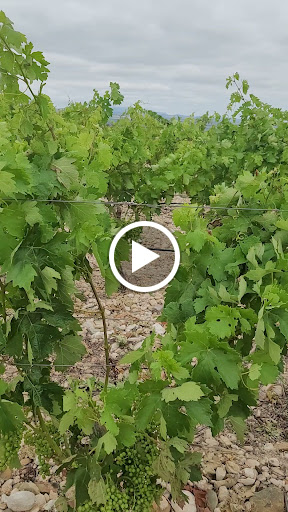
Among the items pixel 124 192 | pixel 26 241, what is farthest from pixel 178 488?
pixel 124 192

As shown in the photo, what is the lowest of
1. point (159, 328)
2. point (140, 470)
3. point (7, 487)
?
point (7, 487)

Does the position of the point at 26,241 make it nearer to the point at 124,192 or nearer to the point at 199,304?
the point at 199,304

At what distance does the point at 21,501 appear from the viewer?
2699mm

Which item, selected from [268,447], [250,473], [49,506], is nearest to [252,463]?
[250,473]

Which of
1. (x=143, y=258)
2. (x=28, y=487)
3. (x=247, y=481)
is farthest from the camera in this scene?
(x=143, y=258)

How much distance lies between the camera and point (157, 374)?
1.62 m

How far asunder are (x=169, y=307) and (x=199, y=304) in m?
0.15

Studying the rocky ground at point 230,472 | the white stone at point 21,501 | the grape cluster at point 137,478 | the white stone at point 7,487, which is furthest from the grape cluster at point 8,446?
the white stone at point 7,487

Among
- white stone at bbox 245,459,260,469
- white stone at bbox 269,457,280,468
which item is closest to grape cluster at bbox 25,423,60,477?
white stone at bbox 245,459,260,469

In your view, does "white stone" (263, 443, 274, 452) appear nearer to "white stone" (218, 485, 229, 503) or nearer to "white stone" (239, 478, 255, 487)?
"white stone" (239, 478, 255, 487)

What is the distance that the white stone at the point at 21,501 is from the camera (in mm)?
2688

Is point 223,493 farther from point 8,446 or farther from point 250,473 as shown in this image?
point 8,446

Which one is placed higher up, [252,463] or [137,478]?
[137,478]

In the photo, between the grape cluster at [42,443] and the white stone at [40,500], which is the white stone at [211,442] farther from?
the grape cluster at [42,443]
